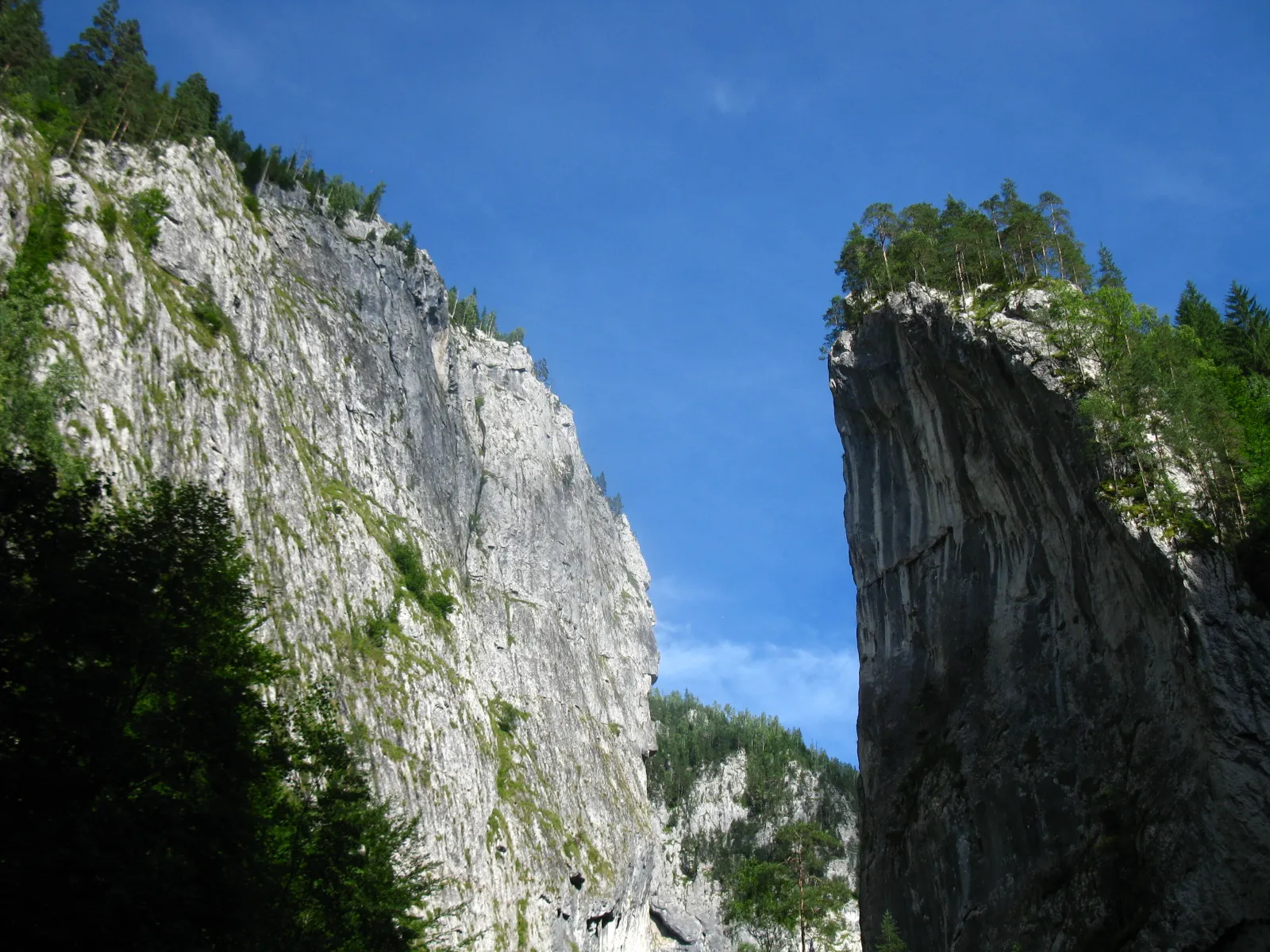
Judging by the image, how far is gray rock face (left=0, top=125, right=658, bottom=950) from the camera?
45875mm

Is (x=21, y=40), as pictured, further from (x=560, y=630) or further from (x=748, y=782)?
(x=748, y=782)

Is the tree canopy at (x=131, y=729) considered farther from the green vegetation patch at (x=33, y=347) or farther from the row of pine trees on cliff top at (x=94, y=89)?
the row of pine trees on cliff top at (x=94, y=89)

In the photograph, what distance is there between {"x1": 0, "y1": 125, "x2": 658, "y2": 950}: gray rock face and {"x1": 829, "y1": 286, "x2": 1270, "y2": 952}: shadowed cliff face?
26.4 metres

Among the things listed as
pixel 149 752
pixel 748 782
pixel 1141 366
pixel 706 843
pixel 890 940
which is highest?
pixel 748 782

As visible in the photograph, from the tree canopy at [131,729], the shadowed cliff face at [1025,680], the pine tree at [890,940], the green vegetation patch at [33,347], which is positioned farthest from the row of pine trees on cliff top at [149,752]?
the shadowed cliff face at [1025,680]

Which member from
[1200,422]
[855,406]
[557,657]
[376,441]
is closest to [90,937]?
[1200,422]

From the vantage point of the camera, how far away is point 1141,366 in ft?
120

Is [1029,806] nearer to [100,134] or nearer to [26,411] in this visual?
[26,411]

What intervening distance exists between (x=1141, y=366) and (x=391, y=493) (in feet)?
180

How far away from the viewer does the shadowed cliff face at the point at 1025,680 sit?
1088 inches

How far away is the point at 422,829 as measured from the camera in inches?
2167

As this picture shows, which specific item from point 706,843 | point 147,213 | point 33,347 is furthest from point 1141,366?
point 706,843

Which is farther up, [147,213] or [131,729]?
[147,213]

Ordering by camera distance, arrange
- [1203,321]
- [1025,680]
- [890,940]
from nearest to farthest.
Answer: [890,940] < [1025,680] < [1203,321]
